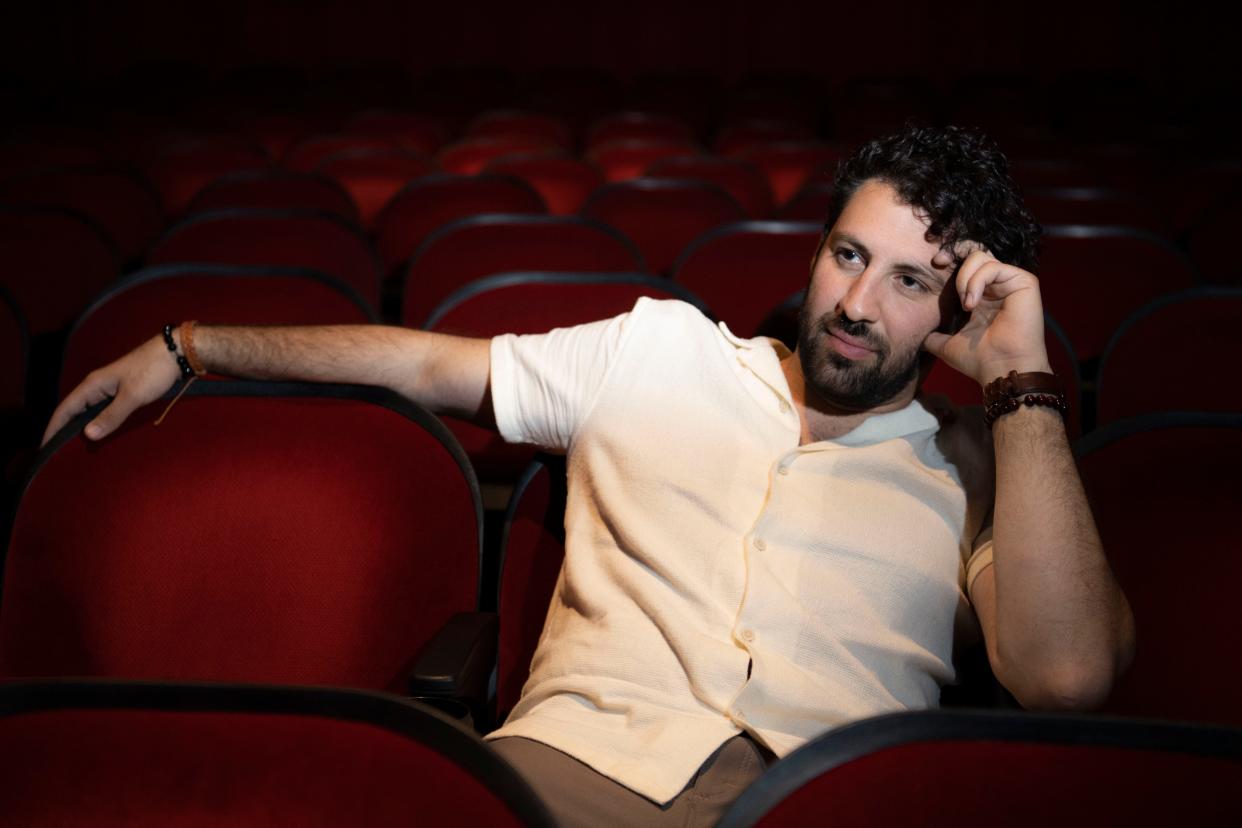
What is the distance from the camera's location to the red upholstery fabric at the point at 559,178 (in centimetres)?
359

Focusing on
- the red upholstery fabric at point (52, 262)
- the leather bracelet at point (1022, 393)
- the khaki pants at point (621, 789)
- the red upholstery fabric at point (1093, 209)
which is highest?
the red upholstery fabric at point (1093, 209)

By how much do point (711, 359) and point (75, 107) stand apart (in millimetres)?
5749

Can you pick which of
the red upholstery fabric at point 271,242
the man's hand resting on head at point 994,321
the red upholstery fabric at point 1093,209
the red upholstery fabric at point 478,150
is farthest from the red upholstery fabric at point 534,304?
→ the red upholstery fabric at point 478,150

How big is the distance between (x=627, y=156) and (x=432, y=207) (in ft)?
4.70

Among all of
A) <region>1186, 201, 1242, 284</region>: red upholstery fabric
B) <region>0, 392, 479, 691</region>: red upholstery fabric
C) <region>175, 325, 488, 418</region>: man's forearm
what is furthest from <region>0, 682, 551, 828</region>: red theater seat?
<region>1186, 201, 1242, 284</region>: red upholstery fabric

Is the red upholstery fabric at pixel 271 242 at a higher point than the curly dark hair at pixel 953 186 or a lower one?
lower

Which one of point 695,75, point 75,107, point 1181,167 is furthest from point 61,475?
point 695,75

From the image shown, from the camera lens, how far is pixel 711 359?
4.32ft

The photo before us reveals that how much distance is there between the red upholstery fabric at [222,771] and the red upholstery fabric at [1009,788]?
27 cm

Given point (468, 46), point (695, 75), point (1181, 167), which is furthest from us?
point (468, 46)

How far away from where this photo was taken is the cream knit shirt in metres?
1.10

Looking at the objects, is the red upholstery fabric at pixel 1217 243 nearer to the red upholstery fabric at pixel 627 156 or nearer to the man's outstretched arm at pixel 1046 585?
the red upholstery fabric at pixel 627 156

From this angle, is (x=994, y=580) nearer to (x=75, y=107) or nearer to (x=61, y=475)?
(x=61, y=475)

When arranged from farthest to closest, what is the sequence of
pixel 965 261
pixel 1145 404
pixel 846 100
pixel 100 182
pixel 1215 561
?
pixel 846 100, pixel 100 182, pixel 1145 404, pixel 965 261, pixel 1215 561
